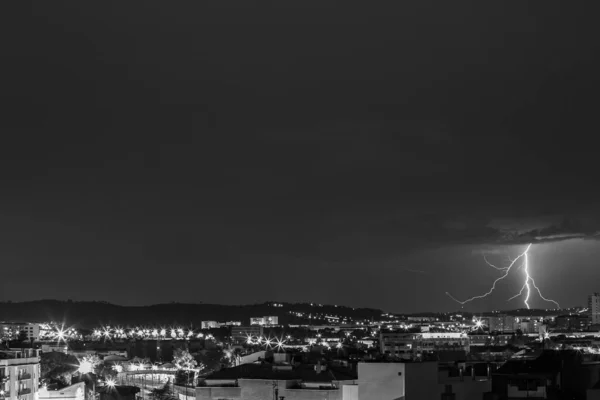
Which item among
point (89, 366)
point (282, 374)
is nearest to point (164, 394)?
point (282, 374)

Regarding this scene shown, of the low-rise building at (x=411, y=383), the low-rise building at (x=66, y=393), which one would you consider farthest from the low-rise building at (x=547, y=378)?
the low-rise building at (x=66, y=393)

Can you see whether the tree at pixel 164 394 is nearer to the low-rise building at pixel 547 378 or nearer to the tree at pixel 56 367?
the tree at pixel 56 367

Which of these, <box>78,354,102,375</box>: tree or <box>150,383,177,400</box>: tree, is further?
<box>78,354,102,375</box>: tree

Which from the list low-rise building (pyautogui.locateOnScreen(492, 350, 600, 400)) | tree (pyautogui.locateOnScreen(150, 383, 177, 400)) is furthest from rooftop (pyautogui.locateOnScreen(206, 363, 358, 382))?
tree (pyautogui.locateOnScreen(150, 383, 177, 400))

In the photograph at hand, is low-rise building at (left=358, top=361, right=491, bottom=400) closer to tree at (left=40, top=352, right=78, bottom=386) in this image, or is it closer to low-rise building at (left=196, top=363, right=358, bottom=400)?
low-rise building at (left=196, top=363, right=358, bottom=400)

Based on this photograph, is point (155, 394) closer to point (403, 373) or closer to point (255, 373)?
point (255, 373)

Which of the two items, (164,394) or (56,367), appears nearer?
(164,394)

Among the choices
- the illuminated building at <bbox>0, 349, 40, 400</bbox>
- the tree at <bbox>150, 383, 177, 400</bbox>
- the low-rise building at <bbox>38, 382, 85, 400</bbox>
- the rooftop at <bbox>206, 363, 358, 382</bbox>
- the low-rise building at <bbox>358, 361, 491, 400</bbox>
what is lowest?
the tree at <bbox>150, 383, 177, 400</bbox>

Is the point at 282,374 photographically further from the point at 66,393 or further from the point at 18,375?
the point at 18,375

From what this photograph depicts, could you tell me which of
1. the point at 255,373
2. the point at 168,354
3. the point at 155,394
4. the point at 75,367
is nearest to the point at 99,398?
the point at 155,394
